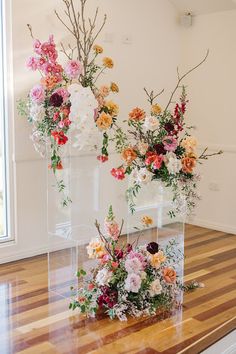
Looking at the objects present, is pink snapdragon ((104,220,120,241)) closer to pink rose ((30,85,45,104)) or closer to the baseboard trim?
pink rose ((30,85,45,104))

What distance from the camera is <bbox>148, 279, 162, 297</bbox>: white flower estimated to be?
9.88 feet

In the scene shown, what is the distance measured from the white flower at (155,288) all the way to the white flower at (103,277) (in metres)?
0.27

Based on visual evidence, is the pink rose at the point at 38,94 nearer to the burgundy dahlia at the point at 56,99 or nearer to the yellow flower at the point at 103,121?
the burgundy dahlia at the point at 56,99

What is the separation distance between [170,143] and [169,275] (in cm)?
86

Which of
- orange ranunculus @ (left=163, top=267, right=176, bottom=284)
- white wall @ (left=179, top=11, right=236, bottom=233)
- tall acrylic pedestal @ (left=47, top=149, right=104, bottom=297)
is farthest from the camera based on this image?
white wall @ (left=179, top=11, right=236, bottom=233)

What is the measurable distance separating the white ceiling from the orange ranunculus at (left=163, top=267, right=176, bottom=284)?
289cm

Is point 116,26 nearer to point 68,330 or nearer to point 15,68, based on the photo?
point 15,68

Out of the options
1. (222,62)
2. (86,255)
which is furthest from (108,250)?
(222,62)

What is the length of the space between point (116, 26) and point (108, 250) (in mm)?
2416

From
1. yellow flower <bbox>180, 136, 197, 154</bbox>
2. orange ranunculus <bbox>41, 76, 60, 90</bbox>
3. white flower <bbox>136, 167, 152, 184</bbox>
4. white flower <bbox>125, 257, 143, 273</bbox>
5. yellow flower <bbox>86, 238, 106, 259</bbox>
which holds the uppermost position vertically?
orange ranunculus <bbox>41, 76, 60, 90</bbox>

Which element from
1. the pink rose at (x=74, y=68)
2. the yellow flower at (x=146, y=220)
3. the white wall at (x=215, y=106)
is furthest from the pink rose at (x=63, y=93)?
the white wall at (x=215, y=106)

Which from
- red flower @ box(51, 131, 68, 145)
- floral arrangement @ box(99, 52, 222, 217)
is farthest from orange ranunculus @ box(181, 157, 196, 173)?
red flower @ box(51, 131, 68, 145)

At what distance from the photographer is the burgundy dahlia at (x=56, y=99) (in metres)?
2.99

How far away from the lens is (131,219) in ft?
10.9
